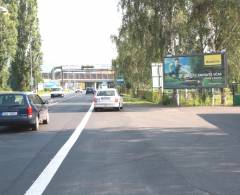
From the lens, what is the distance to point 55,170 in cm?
1009

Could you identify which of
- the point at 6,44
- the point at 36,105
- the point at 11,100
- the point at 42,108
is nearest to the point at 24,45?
the point at 6,44

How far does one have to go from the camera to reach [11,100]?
775 inches

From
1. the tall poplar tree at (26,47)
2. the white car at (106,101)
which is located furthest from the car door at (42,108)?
the tall poplar tree at (26,47)

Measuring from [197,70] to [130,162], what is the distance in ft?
95.4

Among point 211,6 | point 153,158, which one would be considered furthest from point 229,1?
point 153,158

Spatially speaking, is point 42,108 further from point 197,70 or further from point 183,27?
point 183,27

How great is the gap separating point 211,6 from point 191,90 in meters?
7.21

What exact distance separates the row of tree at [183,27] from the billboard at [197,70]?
1651 mm

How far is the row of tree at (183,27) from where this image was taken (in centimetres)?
3966

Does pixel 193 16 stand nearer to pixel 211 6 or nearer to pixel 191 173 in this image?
pixel 211 6

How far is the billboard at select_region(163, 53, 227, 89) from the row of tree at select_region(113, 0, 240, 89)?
1.65 m

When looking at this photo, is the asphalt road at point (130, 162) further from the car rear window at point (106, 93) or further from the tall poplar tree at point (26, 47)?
the tall poplar tree at point (26, 47)

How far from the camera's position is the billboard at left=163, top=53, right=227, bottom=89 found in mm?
38844

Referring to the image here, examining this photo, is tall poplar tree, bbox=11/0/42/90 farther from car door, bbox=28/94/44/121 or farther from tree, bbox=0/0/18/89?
car door, bbox=28/94/44/121
